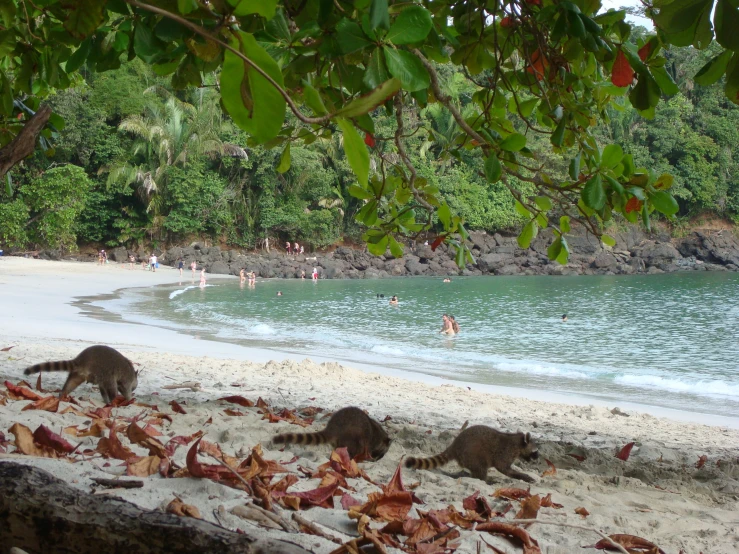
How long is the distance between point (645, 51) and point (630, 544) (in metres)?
2.05

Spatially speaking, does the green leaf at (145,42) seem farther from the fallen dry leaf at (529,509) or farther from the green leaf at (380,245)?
the fallen dry leaf at (529,509)

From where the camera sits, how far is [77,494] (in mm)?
1688

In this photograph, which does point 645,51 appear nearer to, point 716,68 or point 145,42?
point 716,68

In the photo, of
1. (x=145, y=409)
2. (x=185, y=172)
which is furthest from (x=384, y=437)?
(x=185, y=172)

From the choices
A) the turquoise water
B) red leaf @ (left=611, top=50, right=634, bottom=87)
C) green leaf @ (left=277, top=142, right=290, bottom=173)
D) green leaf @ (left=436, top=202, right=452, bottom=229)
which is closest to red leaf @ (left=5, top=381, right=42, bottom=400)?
green leaf @ (left=277, top=142, right=290, bottom=173)

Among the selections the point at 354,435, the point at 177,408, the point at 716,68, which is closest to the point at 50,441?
the point at 177,408

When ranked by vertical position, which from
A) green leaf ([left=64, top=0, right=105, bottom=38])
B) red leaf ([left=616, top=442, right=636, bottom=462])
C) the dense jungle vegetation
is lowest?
red leaf ([left=616, top=442, right=636, bottom=462])

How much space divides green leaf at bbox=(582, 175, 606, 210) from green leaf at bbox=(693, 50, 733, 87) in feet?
2.05

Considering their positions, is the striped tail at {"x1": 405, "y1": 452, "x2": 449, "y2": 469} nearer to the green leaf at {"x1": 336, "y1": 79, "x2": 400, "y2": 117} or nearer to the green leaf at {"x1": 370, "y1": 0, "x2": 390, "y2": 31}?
the green leaf at {"x1": 370, "y1": 0, "x2": 390, "y2": 31}

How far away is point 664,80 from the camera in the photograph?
2605 millimetres

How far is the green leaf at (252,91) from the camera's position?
1.11m

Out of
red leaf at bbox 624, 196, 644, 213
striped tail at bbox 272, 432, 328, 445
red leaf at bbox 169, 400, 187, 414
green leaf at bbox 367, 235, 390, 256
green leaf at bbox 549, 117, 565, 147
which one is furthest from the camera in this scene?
red leaf at bbox 169, 400, 187, 414

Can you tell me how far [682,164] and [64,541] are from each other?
60550mm

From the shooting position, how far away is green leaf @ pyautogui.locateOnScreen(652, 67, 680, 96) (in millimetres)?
2595
